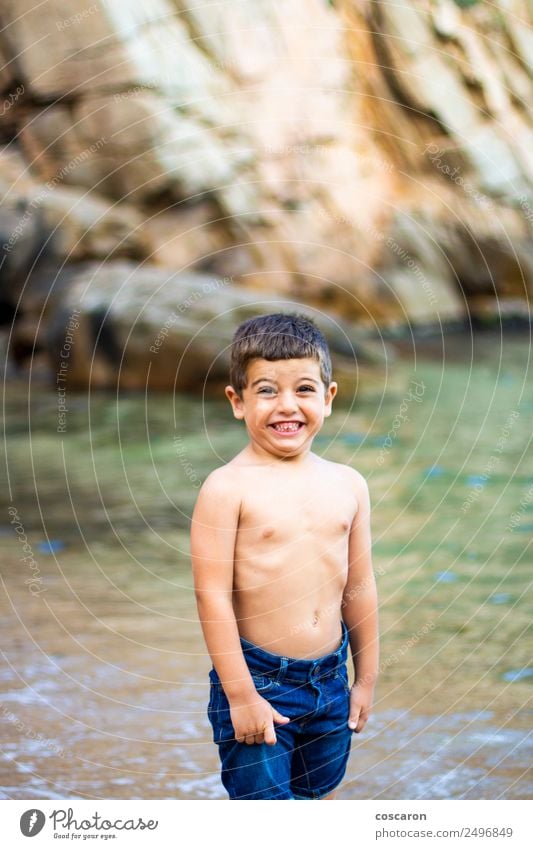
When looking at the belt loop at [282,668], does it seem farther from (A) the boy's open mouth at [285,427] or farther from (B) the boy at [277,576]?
(A) the boy's open mouth at [285,427]

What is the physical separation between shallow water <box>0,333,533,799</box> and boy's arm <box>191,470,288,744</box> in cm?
42

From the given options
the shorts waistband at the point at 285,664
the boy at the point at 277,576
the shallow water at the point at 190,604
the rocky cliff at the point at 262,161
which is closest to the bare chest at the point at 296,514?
the boy at the point at 277,576

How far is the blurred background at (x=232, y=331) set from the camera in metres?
1.72

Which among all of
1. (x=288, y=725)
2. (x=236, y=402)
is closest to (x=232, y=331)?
(x=236, y=402)

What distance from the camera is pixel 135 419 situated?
13.4 ft

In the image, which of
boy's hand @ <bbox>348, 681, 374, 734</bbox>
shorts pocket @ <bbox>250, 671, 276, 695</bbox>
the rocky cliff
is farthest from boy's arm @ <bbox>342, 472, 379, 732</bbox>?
the rocky cliff

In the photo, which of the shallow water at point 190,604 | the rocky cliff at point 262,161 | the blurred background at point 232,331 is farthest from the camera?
the rocky cliff at point 262,161

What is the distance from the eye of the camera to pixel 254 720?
1.09m

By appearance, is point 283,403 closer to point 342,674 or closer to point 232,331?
point 342,674

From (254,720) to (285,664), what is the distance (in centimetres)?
7

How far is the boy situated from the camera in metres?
1.10

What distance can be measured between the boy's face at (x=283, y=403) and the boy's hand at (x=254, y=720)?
25 cm

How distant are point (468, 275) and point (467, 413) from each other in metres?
2.55

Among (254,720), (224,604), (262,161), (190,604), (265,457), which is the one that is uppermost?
(262,161)
